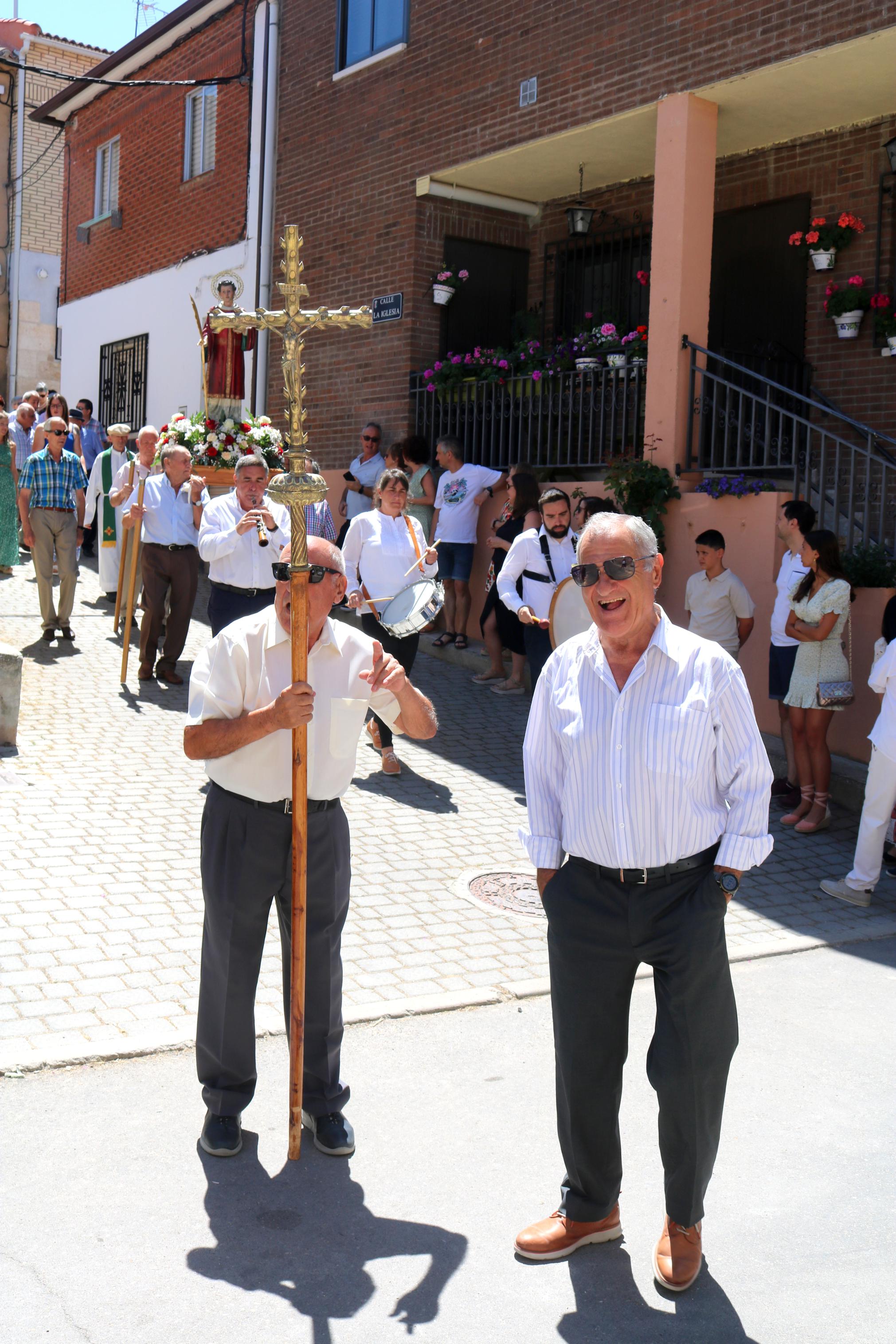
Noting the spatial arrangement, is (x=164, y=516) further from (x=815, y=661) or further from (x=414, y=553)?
(x=815, y=661)

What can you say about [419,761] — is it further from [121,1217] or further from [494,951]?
[121,1217]

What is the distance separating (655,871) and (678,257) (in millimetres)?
8608

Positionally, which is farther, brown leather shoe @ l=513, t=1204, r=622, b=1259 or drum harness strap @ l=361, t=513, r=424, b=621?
drum harness strap @ l=361, t=513, r=424, b=621

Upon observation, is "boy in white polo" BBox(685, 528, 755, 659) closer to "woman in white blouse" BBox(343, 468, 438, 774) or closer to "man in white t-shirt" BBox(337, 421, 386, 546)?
"woman in white blouse" BBox(343, 468, 438, 774)

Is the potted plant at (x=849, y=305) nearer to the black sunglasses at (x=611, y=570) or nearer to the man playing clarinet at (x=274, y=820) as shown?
the man playing clarinet at (x=274, y=820)

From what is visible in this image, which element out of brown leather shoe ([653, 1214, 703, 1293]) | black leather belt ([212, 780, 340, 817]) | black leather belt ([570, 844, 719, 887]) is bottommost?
brown leather shoe ([653, 1214, 703, 1293])

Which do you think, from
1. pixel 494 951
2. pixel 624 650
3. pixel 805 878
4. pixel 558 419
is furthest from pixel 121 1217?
pixel 558 419

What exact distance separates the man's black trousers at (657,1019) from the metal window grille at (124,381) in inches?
703

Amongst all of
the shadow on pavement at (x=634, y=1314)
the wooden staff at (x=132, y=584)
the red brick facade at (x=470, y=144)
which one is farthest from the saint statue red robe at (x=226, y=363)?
the shadow on pavement at (x=634, y=1314)

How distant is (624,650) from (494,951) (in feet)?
9.37

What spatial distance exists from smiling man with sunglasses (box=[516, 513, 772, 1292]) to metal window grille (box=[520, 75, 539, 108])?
9.97 metres

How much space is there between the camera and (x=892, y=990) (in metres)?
5.71

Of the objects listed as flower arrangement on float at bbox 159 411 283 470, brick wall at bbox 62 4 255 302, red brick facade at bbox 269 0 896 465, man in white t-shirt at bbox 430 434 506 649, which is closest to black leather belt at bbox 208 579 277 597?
flower arrangement on float at bbox 159 411 283 470

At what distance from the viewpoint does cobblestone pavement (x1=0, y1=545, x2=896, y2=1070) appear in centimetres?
508
